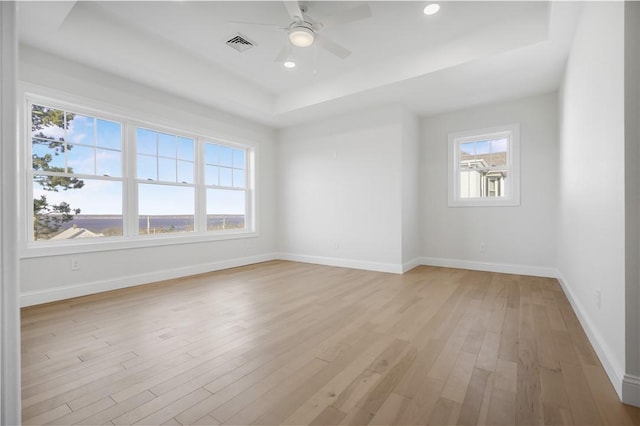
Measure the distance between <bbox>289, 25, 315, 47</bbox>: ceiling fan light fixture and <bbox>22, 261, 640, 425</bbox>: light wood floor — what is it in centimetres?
268

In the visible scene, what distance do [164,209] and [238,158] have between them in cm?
173

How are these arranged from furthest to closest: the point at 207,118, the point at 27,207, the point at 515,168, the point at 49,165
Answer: the point at 207,118
the point at 515,168
the point at 49,165
the point at 27,207

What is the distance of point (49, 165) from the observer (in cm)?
336

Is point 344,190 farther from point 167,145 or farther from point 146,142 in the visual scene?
point 146,142

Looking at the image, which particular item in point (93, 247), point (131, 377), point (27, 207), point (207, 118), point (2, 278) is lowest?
point (131, 377)

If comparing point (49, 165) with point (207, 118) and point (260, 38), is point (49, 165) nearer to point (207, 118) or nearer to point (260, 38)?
point (207, 118)

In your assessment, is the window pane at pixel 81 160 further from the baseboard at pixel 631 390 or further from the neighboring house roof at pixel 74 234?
the baseboard at pixel 631 390

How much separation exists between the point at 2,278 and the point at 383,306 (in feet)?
9.42

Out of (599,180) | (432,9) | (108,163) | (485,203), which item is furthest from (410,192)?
(108,163)

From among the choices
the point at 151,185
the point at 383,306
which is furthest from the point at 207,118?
the point at 383,306

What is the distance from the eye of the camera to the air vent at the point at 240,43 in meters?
3.44

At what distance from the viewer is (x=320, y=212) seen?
5.62 meters

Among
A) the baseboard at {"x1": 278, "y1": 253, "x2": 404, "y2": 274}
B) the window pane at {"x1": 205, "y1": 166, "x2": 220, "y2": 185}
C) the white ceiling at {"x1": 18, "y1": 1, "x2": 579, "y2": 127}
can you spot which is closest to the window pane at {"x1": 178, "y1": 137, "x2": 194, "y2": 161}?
the window pane at {"x1": 205, "y1": 166, "x2": 220, "y2": 185}

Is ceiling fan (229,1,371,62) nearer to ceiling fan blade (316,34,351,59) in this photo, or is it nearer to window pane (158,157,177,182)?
ceiling fan blade (316,34,351,59)
